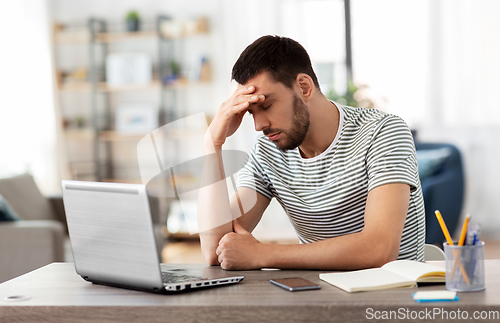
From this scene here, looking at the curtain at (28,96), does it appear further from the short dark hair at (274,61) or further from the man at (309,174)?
the short dark hair at (274,61)

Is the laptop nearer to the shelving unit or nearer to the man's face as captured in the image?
the man's face

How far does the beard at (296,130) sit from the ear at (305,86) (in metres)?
0.02

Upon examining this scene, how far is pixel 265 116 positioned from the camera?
1384 millimetres

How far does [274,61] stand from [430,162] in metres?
2.49

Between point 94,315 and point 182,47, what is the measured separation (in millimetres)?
4049

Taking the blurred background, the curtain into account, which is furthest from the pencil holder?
the curtain

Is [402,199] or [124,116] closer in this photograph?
[402,199]

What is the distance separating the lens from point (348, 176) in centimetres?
141

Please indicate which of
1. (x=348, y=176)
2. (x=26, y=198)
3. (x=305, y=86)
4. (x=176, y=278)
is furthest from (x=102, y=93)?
(x=176, y=278)

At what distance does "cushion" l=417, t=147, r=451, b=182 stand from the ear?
2.25 meters

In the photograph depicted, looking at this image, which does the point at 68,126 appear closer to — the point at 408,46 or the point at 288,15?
the point at 288,15

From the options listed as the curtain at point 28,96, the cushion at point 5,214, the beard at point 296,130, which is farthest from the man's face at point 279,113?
the curtain at point 28,96

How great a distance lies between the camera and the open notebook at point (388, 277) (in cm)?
98

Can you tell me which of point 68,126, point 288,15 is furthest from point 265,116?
point 68,126
